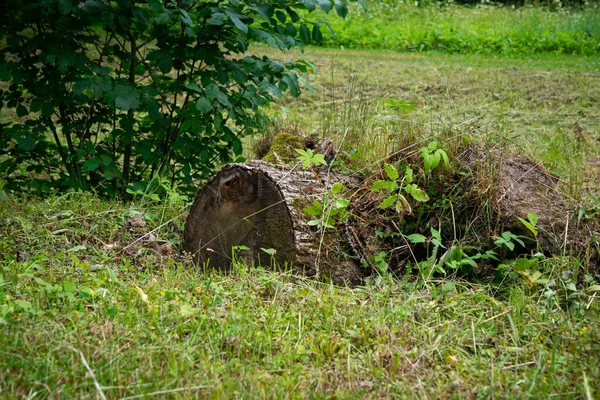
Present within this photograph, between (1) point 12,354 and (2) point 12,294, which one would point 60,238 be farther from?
(1) point 12,354

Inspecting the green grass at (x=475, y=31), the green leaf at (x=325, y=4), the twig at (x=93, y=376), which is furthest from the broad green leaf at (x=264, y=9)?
the green grass at (x=475, y=31)

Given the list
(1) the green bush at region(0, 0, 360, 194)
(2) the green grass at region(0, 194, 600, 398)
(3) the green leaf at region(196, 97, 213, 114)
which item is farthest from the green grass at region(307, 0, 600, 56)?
(2) the green grass at region(0, 194, 600, 398)

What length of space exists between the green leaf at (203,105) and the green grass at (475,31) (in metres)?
8.83

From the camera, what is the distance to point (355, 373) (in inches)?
98.9

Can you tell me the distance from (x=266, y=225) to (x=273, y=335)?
0.90 m

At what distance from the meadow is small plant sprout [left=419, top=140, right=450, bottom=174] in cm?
→ 21

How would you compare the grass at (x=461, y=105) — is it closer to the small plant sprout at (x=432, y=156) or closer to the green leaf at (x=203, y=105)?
the small plant sprout at (x=432, y=156)

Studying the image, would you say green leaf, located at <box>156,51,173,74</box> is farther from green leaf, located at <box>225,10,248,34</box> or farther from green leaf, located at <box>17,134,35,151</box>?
green leaf, located at <box>17,134,35,151</box>

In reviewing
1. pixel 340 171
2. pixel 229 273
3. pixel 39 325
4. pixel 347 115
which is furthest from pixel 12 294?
pixel 347 115

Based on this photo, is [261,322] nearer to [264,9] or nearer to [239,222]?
[239,222]

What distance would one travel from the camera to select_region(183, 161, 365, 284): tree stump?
3.45 meters

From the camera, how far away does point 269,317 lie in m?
2.86

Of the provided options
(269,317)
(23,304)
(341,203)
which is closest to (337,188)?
(341,203)

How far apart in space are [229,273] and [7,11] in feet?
7.56
